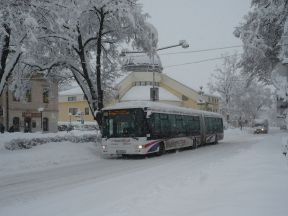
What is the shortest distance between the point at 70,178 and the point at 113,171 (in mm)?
2535

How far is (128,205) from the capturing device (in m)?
9.81

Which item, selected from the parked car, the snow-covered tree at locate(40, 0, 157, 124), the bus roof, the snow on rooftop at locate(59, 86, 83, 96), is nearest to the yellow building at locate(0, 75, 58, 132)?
the snow-covered tree at locate(40, 0, 157, 124)

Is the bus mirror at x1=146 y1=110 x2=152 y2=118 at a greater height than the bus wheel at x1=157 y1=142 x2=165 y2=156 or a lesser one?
greater

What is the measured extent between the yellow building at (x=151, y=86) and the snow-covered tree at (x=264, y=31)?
53353 mm

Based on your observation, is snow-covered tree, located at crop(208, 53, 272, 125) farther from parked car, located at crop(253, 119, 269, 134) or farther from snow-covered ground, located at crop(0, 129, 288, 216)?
snow-covered ground, located at crop(0, 129, 288, 216)

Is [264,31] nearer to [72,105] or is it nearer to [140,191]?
[140,191]

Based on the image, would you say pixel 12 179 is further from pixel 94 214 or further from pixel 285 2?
pixel 285 2

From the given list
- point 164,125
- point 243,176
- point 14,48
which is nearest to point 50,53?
point 14,48

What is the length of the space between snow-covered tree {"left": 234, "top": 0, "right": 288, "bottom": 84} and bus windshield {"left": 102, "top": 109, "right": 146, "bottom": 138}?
893 cm

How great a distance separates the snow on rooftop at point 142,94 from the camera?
8681 cm

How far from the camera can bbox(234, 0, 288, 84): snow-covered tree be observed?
26.7m

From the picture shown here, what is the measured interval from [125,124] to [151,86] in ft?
231

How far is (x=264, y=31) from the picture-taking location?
2931cm

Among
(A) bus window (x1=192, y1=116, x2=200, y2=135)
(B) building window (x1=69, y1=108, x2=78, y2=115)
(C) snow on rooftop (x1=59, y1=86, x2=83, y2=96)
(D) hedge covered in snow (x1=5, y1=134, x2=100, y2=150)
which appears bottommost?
(D) hedge covered in snow (x1=5, y1=134, x2=100, y2=150)
